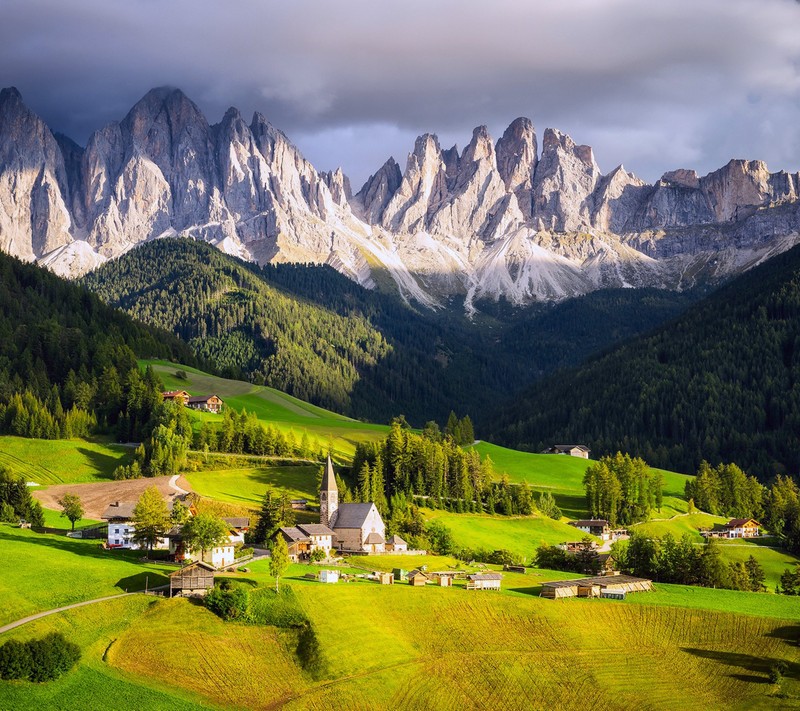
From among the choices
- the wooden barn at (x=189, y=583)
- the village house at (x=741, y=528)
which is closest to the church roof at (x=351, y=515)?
the wooden barn at (x=189, y=583)

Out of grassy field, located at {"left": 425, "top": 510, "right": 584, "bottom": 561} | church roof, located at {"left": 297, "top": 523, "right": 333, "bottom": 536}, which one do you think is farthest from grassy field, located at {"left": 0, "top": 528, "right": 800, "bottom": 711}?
grassy field, located at {"left": 425, "top": 510, "right": 584, "bottom": 561}

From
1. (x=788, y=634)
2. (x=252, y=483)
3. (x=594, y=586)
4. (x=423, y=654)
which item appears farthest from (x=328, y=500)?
(x=788, y=634)

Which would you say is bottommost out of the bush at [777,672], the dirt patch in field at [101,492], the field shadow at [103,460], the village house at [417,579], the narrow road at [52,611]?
the bush at [777,672]

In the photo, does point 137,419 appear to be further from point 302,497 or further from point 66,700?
point 66,700

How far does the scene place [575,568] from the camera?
119 meters

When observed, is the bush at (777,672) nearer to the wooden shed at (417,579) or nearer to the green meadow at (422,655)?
the green meadow at (422,655)

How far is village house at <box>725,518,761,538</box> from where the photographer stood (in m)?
162

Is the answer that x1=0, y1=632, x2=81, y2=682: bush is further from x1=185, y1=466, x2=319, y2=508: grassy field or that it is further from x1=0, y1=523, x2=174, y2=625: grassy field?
x1=185, y1=466, x2=319, y2=508: grassy field

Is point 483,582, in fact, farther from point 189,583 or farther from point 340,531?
point 340,531

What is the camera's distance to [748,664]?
82.6 metres

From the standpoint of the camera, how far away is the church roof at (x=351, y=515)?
125 m

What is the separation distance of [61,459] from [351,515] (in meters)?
58.1

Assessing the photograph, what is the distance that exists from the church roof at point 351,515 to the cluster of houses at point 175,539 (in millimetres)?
11420

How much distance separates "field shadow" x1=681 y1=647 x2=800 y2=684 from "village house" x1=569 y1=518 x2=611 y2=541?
69.9 m
